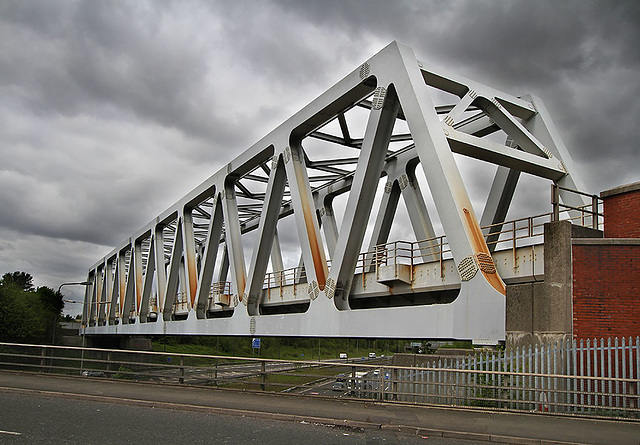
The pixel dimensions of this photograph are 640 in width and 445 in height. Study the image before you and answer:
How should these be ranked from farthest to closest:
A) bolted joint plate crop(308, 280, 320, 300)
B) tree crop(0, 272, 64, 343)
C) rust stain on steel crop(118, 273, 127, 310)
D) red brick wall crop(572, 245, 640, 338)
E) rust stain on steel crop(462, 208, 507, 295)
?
tree crop(0, 272, 64, 343) → rust stain on steel crop(118, 273, 127, 310) → bolted joint plate crop(308, 280, 320, 300) → rust stain on steel crop(462, 208, 507, 295) → red brick wall crop(572, 245, 640, 338)

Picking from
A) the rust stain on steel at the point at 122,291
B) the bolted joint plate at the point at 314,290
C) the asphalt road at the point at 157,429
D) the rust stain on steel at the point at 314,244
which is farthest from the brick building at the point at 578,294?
the rust stain on steel at the point at 122,291

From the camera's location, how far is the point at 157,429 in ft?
34.9

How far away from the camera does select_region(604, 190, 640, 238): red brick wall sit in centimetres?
1530

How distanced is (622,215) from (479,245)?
3.99 metres

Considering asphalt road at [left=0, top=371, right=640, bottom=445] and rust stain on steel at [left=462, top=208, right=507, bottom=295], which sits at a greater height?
rust stain on steel at [left=462, top=208, right=507, bottom=295]

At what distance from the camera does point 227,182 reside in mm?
32656

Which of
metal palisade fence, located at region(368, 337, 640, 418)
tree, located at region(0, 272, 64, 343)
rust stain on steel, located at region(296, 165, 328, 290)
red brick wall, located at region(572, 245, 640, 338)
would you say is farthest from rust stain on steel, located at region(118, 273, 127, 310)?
red brick wall, located at region(572, 245, 640, 338)

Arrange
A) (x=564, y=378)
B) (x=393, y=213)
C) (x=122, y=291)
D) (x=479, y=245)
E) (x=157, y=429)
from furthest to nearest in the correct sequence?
(x=122, y=291) < (x=393, y=213) < (x=479, y=245) < (x=564, y=378) < (x=157, y=429)

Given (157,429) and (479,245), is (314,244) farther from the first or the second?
(157,429)

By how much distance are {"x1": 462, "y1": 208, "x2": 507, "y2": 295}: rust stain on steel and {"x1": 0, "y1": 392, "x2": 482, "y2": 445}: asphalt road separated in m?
5.22

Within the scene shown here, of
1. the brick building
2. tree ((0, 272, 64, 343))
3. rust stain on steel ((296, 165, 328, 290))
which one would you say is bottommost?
tree ((0, 272, 64, 343))

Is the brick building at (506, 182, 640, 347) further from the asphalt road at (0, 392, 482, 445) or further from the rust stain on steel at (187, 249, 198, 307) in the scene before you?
the rust stain on steel at (187, 249, 198, 307)

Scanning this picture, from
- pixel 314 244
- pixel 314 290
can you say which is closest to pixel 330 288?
pixel 314 290

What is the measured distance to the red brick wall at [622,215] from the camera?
1530cm
